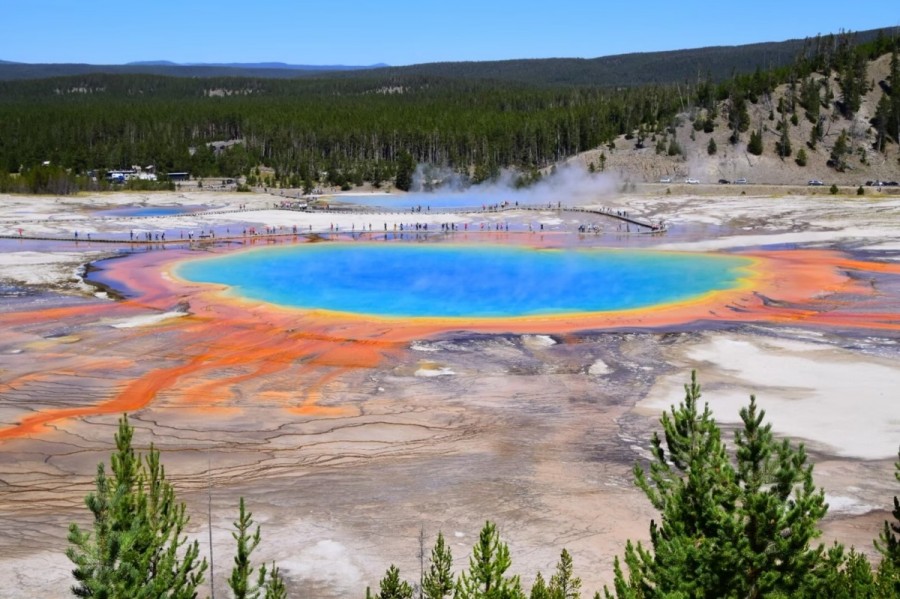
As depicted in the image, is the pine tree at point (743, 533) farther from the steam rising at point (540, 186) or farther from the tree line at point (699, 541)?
the steam rising at point (540, 186)

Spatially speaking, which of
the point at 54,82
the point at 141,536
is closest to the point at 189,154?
the point at 141,536

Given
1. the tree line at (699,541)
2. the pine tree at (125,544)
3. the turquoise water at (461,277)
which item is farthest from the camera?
the turquoise water at (461,277)

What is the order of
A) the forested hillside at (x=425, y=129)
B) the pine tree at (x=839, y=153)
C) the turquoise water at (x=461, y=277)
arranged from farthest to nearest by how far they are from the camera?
1. the forested hillside at (x=425, y=129)
2. the pine tree at (x=839, y=153)
3. the turquoise water at (x=461, y=277)

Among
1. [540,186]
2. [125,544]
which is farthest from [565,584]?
[540,186]

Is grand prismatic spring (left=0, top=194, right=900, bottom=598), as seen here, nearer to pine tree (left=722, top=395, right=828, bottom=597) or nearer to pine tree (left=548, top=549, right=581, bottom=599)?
pine tree (left=548, top=549, right=581, bottom=599)

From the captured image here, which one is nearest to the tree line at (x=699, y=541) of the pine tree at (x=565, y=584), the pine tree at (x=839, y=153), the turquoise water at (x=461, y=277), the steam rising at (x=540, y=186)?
the pine tree at (x=565, y=584)

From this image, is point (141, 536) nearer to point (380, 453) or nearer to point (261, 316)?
point (380, 453)

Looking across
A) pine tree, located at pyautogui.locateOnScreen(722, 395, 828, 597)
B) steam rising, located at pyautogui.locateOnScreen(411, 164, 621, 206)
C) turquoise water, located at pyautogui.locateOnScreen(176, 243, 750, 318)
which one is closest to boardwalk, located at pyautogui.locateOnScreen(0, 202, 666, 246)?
turquoise water, located at pyautogui.locateOnScreen(176, 243, 750, 318)
